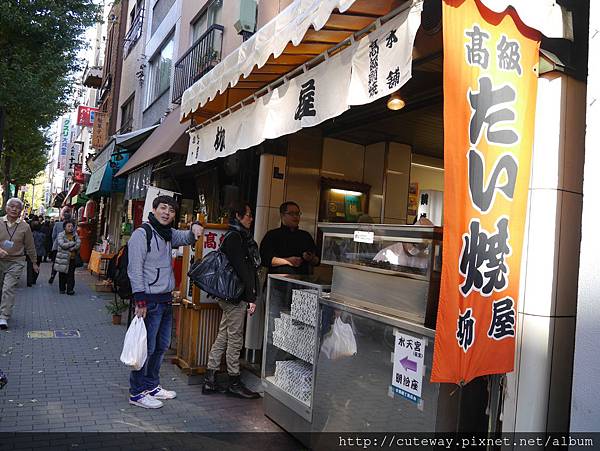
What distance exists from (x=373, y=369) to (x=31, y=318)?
25.7 ft

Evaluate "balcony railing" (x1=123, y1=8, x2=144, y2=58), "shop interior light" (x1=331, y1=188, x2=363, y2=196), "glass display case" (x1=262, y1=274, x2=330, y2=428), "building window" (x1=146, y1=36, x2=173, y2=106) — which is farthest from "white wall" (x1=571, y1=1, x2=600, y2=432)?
"balcony railing" (x1=123, y1=8, x2=144, y2=58)

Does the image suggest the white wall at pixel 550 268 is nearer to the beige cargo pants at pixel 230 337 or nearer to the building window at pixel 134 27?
the beige cargo pants at pixel 230 337

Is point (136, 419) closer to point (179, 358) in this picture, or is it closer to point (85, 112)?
point (179, 358)

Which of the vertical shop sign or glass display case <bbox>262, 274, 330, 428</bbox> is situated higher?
the vertical shop sign

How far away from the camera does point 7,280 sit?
304 inches

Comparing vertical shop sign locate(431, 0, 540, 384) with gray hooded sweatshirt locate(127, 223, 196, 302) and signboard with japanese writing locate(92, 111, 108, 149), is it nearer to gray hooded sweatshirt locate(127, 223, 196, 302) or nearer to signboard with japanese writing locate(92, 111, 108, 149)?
gray hooded sweatshirt locate(127, 223, 196, 302)

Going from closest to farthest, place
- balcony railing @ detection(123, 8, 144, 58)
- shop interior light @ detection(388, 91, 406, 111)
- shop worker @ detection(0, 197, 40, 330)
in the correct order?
shop interior light @ detection(388, 91, 406, 111)
shop worker @ detection(0, 197, 40, 330)
balcony railing @ detection(123, 8, 144, 58)

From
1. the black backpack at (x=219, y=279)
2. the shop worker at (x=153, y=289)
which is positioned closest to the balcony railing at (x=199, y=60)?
the shop worker at (x=153, y=289)

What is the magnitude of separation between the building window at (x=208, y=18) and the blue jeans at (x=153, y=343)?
7410mm

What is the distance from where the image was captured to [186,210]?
11.0 meters

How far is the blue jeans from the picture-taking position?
4824 millimetres

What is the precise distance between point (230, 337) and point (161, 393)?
0.95 meters

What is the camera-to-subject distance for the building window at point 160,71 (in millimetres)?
13766

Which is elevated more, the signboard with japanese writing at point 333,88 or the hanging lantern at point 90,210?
the signboard with japanese writing at point 333,88
